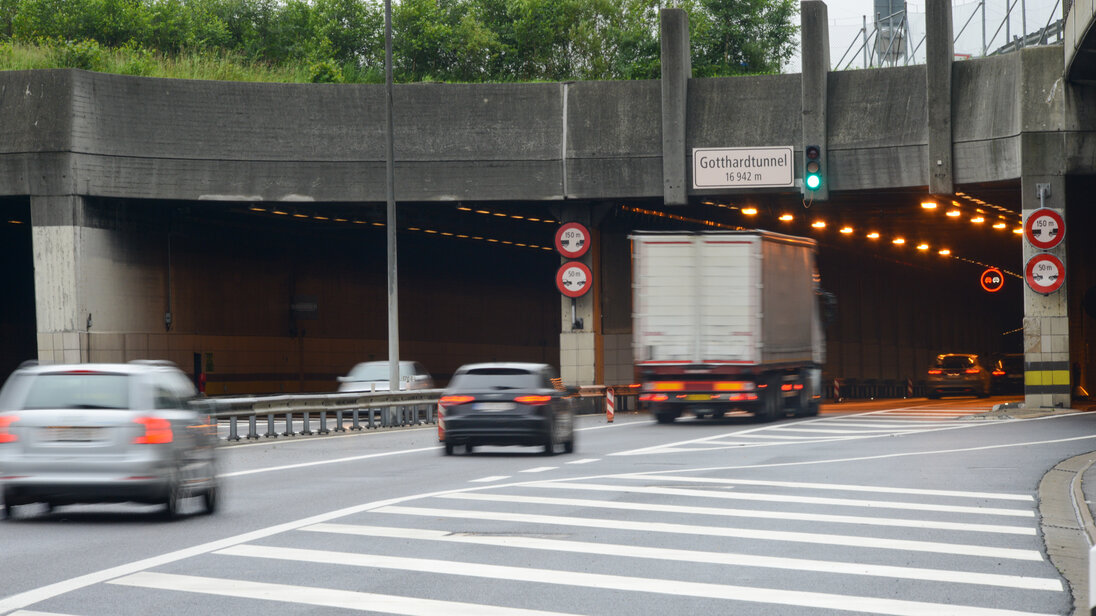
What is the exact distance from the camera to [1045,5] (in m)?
36.5

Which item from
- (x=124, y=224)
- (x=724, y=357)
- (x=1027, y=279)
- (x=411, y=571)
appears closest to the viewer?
(x=411, y=571)

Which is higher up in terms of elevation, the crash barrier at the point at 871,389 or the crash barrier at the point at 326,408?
the crash barrier at the point at 326,408

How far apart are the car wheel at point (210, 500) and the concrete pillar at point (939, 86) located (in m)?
25.5

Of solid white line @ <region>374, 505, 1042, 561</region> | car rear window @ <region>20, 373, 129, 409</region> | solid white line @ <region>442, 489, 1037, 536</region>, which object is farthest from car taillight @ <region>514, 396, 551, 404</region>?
car rear window @ <region>20, 373, 129, 409</region>

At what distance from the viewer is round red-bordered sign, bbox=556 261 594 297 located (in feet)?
133

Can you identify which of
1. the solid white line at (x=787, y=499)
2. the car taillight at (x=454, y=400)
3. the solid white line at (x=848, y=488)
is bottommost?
the solid white line at (x=848, y=488)

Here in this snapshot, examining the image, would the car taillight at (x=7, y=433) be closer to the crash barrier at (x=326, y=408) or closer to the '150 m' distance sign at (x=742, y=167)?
the crash barrier at (x=326, y=408)

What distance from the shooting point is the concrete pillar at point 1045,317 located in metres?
34.9

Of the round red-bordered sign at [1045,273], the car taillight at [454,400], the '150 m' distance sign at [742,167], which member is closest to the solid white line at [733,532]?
the car taillight at [454,400]

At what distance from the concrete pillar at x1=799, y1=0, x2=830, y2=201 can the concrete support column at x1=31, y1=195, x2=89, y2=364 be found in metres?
17.5

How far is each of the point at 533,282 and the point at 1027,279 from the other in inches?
1014

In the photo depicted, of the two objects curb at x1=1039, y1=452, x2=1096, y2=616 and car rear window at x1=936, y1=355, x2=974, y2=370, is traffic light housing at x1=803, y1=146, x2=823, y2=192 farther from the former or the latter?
car rear window at x1=936, y1=355, x2=974, y2=370

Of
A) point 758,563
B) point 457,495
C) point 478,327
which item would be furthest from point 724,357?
point 478,327

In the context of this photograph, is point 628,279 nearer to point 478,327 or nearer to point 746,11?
point 478,327
